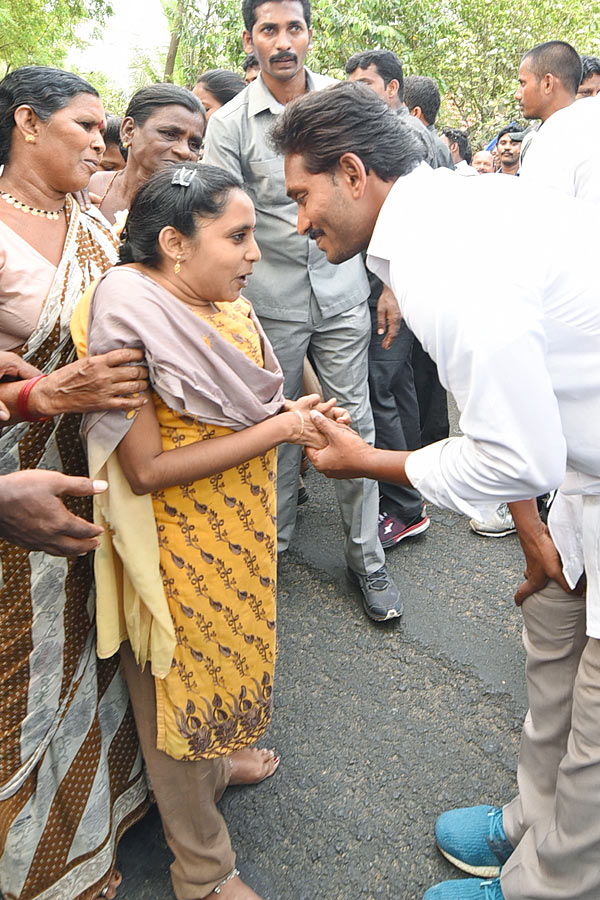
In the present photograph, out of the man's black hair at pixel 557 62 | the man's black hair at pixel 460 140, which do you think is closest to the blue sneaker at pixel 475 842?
the man's black hair at pixel 557 62

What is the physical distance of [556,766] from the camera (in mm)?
1861

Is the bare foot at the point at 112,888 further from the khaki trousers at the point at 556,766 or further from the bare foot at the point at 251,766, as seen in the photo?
the khaki trousers at the point at 556,766

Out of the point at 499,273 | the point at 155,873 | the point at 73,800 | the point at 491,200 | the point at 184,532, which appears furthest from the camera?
the point at 155,873

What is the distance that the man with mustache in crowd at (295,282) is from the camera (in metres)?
2.97

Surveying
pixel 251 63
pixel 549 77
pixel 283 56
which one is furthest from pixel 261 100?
pixel 251 63

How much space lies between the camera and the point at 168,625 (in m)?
1.64

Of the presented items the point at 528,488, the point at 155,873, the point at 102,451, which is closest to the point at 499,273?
the point at 528,488

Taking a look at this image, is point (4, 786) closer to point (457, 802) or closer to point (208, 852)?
point (208, 852)

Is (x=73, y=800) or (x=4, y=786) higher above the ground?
(x=4, y=786)

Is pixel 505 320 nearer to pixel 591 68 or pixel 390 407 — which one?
pixel 390 407

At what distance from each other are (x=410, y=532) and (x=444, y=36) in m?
12.6

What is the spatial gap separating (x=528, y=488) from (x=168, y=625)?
84cm

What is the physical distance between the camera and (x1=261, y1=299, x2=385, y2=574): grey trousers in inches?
120

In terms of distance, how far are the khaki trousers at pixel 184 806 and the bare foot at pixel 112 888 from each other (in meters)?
0.18
